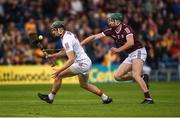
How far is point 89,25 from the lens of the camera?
115 ft

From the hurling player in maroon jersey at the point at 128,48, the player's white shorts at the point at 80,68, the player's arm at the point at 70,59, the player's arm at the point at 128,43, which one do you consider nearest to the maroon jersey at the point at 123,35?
the hurling player in maroon jersey at the point at 128,48

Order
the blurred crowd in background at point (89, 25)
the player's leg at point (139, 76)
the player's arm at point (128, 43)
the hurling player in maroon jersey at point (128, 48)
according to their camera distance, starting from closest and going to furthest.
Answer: the player's arm at point (128, 43) < the player's leg at point (139, 76) < the hurling player in maroon jersey at point (128, 48) < the blurred crowd in background at point (89, 25)

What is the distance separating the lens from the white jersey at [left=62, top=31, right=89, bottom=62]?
1808 cm

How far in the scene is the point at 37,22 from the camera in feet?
111

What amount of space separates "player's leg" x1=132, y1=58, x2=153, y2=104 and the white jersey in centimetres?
137

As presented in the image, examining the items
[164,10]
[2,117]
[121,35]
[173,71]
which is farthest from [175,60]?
[2,117]

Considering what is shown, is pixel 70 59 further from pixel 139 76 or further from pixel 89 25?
pixel 89 25

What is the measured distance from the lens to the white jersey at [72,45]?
1808 centimetres

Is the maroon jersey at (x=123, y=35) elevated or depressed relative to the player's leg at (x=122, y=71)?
elevated

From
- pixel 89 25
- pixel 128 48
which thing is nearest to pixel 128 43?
pixel 128 48

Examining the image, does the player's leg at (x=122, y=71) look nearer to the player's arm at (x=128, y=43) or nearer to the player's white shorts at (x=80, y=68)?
the player's arm at (x=128, y=43)

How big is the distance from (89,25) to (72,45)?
1702cm

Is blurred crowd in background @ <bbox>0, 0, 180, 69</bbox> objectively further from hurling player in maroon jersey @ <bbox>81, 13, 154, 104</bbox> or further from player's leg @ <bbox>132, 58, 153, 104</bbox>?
player's leg @ <bbox>132, 58, 153, 104</bbox>

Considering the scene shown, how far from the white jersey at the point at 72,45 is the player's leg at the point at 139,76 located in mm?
1371
